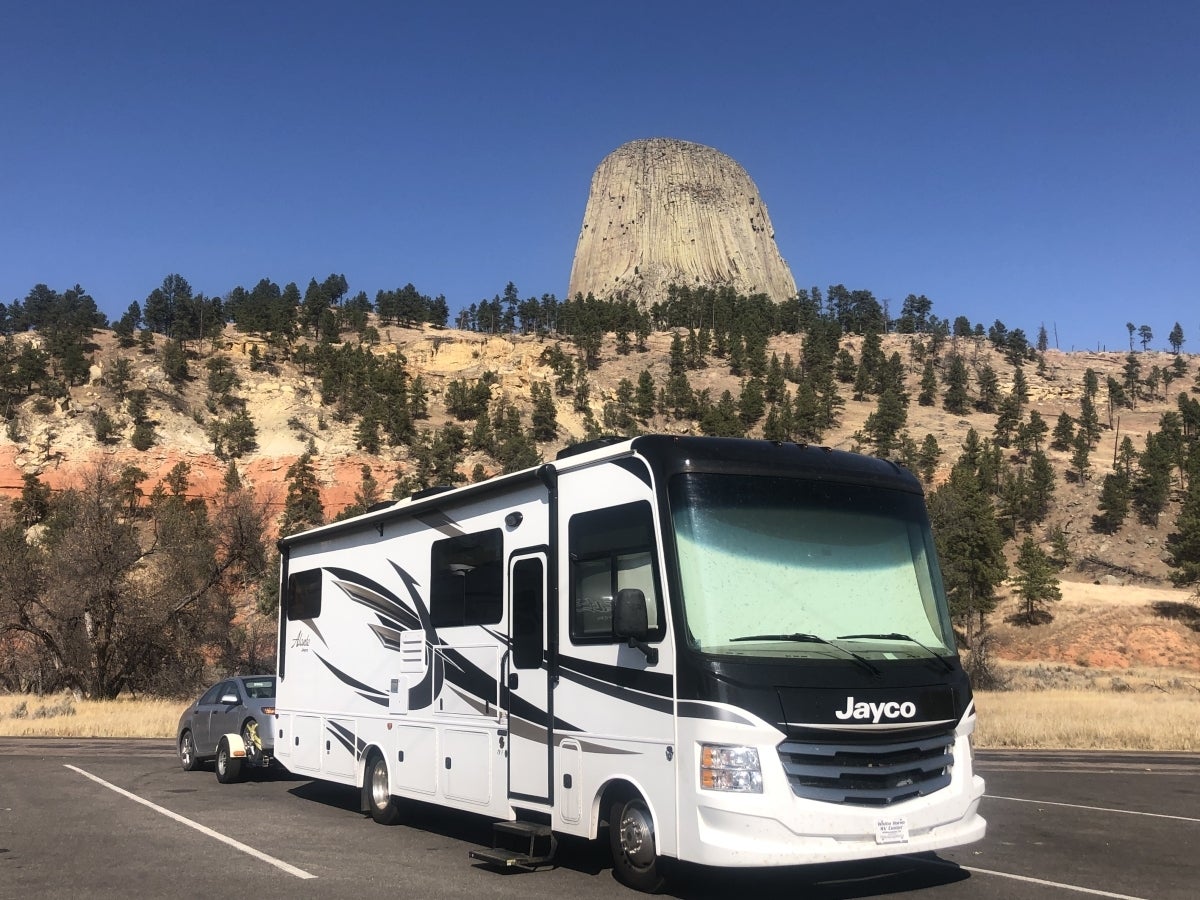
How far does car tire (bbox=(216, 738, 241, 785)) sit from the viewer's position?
16.9 metres

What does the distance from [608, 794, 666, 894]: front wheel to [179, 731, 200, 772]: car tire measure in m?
12.3

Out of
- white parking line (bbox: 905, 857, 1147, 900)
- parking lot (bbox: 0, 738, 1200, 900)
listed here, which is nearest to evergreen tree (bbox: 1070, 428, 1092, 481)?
parking lot (bbox: 0, 738, 1200, 900)

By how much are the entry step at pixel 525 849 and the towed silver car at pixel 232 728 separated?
8.23m

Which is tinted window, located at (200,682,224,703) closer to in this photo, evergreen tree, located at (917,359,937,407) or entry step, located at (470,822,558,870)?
entry step, located at (470,822,558,870)

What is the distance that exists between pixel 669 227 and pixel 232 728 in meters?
175

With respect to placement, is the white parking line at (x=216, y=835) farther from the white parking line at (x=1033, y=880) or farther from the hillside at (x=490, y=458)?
the hillside at (x=490, y=458)

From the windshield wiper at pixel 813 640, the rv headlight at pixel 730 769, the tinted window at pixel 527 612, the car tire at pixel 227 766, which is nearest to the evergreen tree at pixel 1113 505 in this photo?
the car tire at pixel 227 766

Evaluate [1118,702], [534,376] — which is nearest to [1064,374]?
[534,376]

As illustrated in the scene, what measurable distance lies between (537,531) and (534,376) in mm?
97244

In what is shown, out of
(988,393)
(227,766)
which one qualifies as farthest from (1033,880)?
(988,393)

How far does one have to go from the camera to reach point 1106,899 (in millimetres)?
8305

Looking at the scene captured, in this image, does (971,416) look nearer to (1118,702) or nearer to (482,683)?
(1118,702)

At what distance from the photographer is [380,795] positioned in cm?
1273

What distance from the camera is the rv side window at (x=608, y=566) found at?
8.50m
